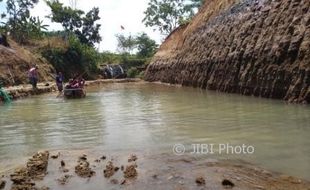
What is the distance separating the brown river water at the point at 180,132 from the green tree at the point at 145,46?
54.3m

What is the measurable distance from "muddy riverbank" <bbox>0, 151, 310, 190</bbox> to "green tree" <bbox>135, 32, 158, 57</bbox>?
6201 cm

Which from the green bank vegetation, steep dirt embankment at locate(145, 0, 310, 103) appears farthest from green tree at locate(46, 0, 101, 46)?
steep dirt embankment at locate(145, 0, 310, 103)

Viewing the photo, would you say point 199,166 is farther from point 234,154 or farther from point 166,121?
point 166,121

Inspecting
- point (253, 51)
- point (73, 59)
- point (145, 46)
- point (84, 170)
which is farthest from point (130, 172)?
point (145, 46)

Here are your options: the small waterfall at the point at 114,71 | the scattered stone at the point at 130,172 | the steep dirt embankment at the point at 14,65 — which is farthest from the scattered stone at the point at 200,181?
the small waterfall at the point at 114,71

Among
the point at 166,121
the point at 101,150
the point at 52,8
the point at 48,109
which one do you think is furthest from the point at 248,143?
the point at 52,8

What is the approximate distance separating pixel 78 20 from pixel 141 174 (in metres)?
50.9

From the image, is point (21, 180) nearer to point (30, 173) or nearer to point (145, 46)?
point (30, 173)

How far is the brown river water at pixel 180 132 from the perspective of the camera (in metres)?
8.18

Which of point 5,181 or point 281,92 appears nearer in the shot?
point 5,181

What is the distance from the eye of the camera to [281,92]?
1692cm

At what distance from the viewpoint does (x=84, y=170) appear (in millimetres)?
7148

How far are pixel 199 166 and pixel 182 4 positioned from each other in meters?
62.2

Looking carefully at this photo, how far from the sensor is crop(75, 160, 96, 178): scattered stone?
22.9ft
